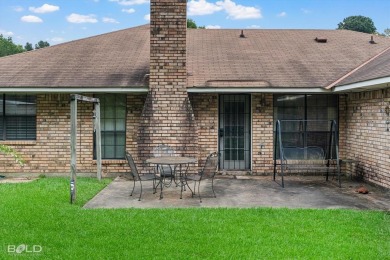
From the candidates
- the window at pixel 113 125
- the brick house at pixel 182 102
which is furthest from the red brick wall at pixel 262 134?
the window at pixel 113 125

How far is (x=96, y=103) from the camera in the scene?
9.81m

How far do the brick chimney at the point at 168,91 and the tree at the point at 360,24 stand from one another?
50.7 m

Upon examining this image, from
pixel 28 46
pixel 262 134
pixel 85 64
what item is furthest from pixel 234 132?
pixel 28 46

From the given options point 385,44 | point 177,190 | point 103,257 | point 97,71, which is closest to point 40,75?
point 97,71

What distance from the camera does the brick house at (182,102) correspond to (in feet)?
32.8

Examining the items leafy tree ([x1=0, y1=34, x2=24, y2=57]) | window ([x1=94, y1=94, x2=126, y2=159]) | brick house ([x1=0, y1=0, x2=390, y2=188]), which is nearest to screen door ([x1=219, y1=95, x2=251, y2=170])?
brick house ([x1=0, y1=0, x2=390, y2=188])

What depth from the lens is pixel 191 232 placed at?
5523 mm

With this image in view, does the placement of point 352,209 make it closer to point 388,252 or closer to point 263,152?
point 388,252

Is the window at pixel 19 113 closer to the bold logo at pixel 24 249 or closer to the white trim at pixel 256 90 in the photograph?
the white trim at pixel 256 90

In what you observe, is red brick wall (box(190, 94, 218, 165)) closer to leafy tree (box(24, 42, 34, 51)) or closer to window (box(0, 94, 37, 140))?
window (box(0, 94, 37, 140))

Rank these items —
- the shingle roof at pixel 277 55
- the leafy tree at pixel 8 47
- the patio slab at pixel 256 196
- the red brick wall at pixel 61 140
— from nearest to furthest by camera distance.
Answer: the patio slab at pixel 256 196 → the shingle roof at pixel 277 55 → the red brick wall at pixel 61 140 → the leafy tree at pixel 8 47

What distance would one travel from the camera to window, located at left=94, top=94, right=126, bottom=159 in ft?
36.2

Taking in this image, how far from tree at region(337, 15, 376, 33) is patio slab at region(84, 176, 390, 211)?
50.5m

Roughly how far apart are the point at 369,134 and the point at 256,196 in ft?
11.7
